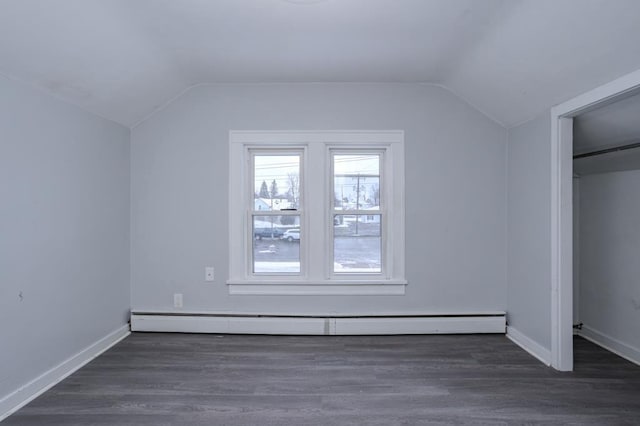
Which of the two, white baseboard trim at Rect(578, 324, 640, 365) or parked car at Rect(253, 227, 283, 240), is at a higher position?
parked car at Rect(253, 227, 283, 240)

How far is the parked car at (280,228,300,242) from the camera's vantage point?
323cm

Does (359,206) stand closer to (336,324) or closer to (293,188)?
(293,188)

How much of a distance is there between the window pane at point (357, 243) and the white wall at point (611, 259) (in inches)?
78.1

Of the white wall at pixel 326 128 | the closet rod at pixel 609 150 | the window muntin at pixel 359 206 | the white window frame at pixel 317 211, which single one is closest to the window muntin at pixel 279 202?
the white window frame at pixel 317 211

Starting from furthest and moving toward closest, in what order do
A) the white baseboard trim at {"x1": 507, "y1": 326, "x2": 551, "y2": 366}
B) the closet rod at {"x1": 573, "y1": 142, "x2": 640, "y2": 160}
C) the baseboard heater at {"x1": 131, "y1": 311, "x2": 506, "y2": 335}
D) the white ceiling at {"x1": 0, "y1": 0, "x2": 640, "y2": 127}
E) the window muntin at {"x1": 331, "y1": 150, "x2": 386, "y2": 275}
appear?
the window muntin at {"x1": 331, "y1": 150, "x2": 386, "y2": 275}, the baseboard heater at {"x1": 131, "y1": 311, "x2": 506, "y2": 335}, the white baseboard trim at {"x1": 507, "y1": 326, "x2": 551, "y2": 366}, the closet rod at {"x1": 573, "y1": 142, "x2": 640, "y2": 160}, the white ceiling at {"x1": 0, "y1": 0, "x2": 640, "y2": 127}

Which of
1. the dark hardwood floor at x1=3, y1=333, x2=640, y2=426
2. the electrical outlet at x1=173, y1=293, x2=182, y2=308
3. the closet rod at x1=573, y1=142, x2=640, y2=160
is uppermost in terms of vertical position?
the closet rod at x1=573, y1=142, x2=640, y2=160

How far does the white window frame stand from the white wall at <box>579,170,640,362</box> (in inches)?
69.9

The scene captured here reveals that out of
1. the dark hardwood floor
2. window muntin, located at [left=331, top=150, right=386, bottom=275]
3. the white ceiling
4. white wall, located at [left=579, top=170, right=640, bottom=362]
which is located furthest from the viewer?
window muntin, located at [left=331, top=150, right=386, bottom=275]

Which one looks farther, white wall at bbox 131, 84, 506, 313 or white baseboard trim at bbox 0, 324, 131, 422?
white wall at bbox 131, 84, 506, 313

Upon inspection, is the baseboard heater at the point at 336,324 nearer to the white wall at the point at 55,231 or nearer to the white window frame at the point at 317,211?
the white window frame at the point at 317,211

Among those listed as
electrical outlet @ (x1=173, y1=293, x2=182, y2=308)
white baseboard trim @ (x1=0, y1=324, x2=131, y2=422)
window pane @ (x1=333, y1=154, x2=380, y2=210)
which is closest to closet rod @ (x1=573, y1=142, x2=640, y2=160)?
window pane @ (x1=333, y1=154, x2=380, y2=210)

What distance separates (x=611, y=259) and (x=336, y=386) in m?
A: 2.72

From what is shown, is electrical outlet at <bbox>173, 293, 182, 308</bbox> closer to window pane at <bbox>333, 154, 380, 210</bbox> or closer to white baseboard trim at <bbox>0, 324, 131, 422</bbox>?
white baseboard trim at <bbox>0, 324, 131, 422</bbox>

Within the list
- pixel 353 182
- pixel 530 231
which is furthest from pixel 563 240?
pixel 353 182
